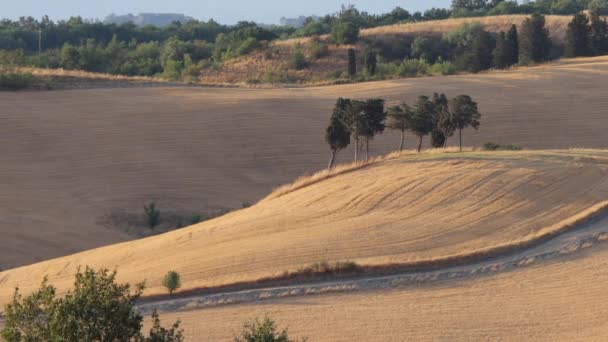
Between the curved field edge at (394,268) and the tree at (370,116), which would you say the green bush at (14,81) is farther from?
the curved field edge at (394,268)

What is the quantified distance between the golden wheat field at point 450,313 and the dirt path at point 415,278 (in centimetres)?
37

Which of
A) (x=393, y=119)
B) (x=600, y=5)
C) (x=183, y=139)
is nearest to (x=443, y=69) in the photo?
(x=183, y=139)

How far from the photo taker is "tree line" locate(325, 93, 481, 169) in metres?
40.8

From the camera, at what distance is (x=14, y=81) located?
62.1 meters

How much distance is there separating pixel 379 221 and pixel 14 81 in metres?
38.2

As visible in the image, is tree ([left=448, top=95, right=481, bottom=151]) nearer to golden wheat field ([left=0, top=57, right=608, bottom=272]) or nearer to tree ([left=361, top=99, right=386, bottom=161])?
tree ([left=361, top=99, right=386, bottom=161])

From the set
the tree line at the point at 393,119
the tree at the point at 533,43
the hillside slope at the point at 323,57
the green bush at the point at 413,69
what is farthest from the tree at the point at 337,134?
the hillside slope at the point at 323,57

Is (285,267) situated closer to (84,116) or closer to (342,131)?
(342,131)

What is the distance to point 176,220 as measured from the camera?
4066 cm

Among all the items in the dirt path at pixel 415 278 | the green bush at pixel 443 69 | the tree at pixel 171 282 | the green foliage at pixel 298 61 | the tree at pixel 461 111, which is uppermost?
the green foliage at pixel 298 61

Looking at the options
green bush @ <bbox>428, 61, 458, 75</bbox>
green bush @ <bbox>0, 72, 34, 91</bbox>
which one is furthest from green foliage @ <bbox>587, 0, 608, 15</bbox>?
green bush @ <bbox>0, 72, 34, 91</bbox>

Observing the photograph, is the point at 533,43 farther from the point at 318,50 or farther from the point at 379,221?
the point at 379,221

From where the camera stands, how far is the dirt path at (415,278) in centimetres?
2355

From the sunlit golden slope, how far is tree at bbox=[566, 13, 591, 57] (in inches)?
1829
